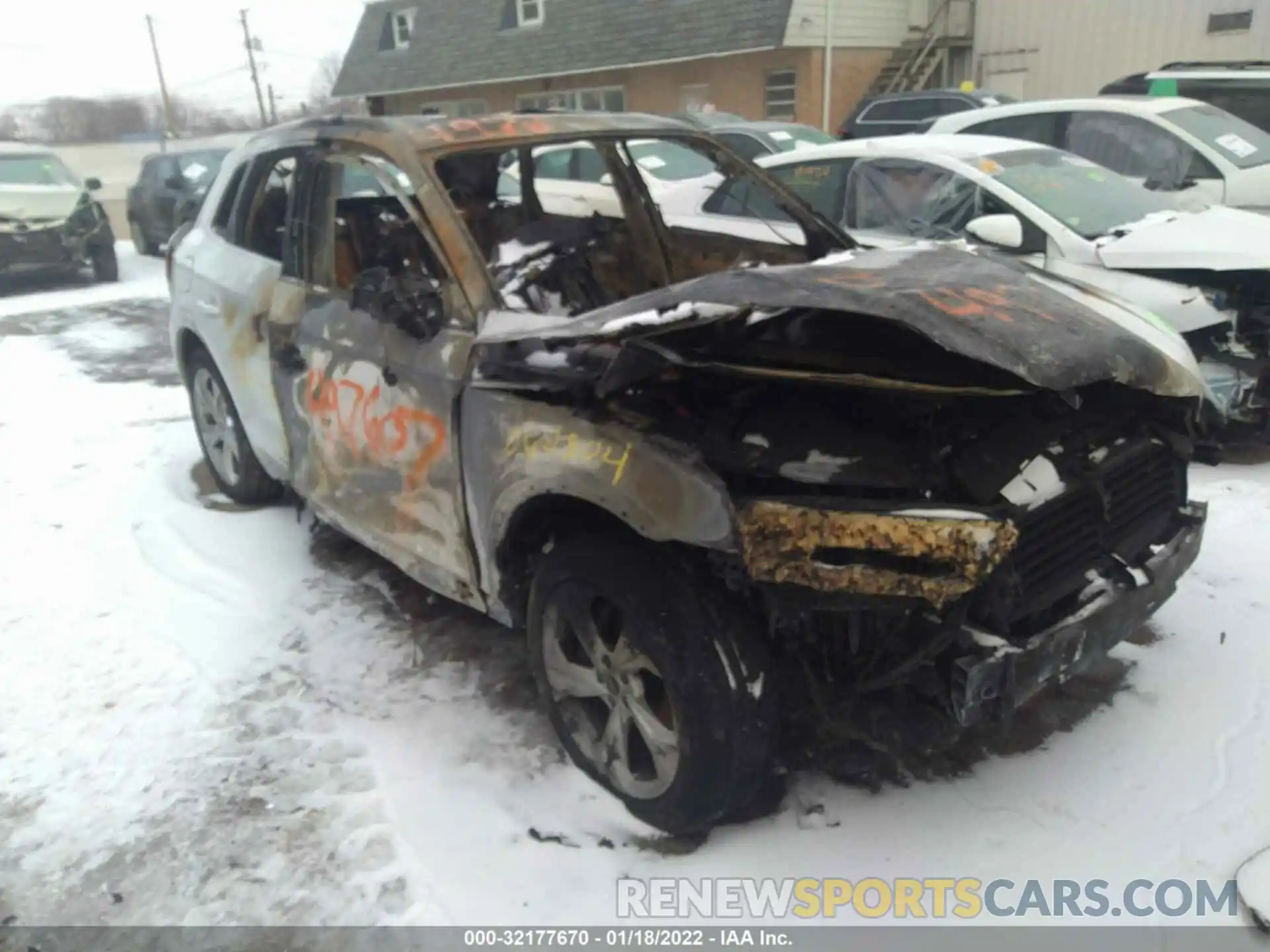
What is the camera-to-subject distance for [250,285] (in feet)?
13.1

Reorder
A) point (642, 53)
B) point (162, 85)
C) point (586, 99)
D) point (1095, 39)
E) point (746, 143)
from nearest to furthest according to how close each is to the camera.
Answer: point (746, 143) < point (1095, 39) < point (642, 53) < point (586, 99) < point (162, 85)

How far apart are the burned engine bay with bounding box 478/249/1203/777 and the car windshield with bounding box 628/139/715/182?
5.33ft

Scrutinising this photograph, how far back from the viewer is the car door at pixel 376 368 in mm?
2955

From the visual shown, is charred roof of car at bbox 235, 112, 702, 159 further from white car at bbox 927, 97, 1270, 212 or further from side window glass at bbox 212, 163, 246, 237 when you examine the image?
white car at bbox 927, 97, 1270, 212

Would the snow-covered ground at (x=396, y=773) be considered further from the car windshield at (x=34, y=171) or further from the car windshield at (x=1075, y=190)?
the car windshield at (x=34, y=171)

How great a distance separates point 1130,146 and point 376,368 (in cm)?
663

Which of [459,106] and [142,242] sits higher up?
[459,106]

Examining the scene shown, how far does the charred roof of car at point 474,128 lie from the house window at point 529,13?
73.9 ft

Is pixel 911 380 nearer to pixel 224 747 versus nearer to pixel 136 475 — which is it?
pixel 224 747

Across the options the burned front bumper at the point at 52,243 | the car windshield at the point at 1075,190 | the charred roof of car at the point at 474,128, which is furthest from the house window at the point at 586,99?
the charred roof of car at the point at 474,128

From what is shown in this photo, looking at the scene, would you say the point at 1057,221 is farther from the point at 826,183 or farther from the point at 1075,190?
the point at 826,183

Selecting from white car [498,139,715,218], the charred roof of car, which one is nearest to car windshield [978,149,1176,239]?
white car [498,139,715,218]

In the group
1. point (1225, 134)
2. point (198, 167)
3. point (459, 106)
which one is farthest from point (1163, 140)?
point (459, 106)

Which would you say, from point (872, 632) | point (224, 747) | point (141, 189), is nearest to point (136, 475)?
point (224, 747)
